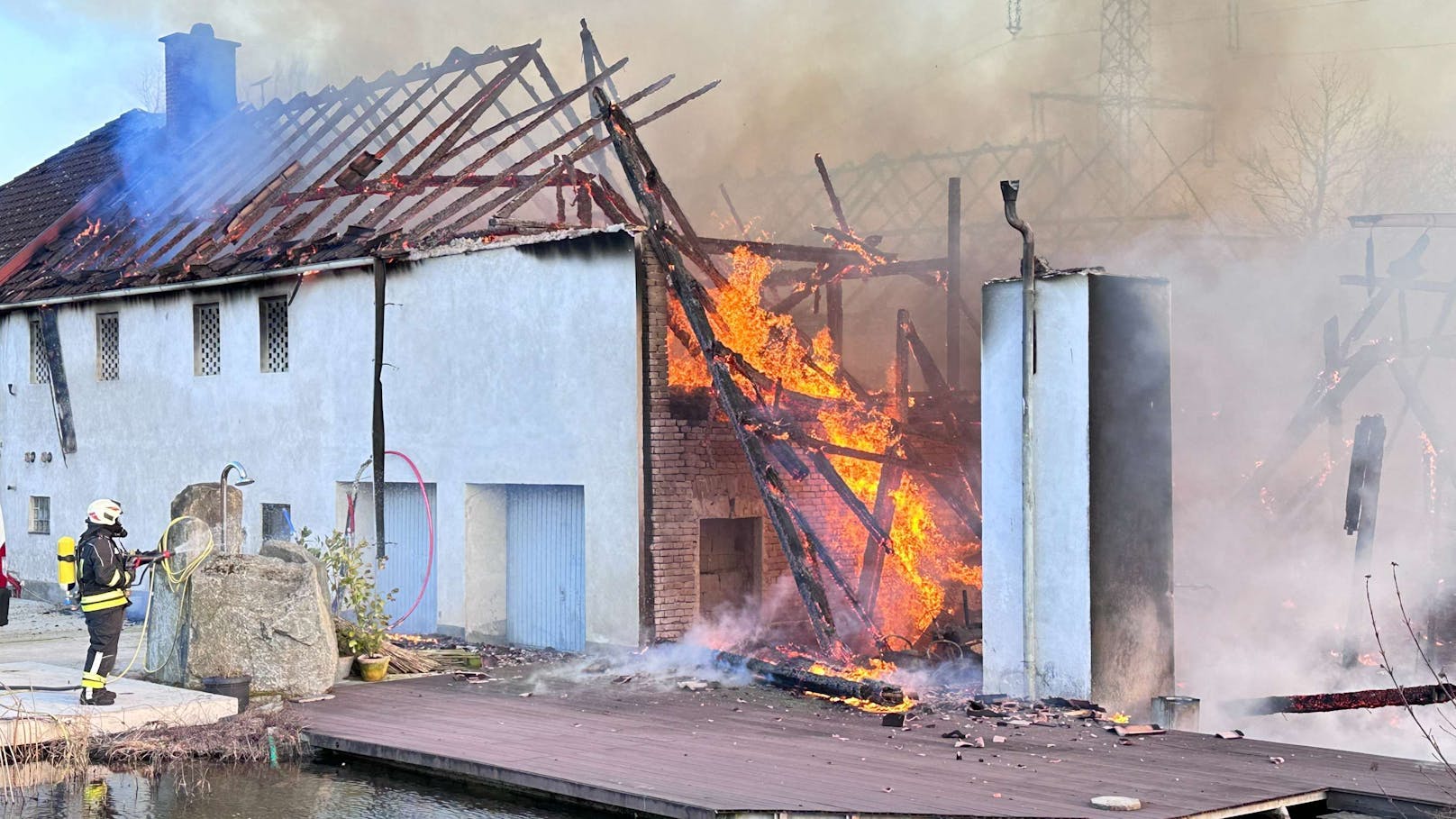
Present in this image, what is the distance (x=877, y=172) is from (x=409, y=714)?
27.1 meters

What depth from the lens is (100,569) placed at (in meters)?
11.7

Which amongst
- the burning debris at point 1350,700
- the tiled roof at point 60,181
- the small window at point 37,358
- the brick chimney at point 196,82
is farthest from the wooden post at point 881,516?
the tiled roof at point 60,181

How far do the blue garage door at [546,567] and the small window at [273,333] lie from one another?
13.9ft

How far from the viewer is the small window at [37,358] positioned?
22484mm

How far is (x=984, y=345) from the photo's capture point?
12102 mm

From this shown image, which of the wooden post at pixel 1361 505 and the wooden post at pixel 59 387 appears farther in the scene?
the wooden post at pixel 59 387

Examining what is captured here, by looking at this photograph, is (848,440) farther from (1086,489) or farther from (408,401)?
(408,401)

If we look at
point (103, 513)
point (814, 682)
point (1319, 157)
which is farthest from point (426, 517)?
point (1319, 157)

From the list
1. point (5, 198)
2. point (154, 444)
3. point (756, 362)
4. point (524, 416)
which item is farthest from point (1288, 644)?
point (5, 198)

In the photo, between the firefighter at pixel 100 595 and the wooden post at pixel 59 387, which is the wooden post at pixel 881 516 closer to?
the firefighter at pixel 100 595

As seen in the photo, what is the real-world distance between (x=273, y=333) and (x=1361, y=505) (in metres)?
12.7

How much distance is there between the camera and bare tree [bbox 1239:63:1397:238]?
22969 millimetres

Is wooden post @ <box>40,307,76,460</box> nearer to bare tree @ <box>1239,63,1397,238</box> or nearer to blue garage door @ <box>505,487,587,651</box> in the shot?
blue garage door @ <box>505,487,587,651</box>

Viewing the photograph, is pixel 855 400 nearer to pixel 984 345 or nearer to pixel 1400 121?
pixel 984 345
